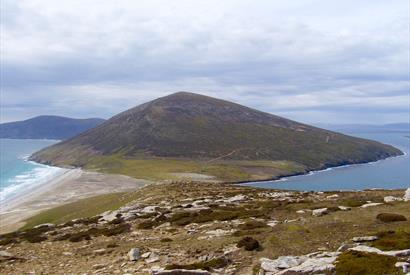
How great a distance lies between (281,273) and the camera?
18.9 m

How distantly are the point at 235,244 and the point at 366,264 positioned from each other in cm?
934

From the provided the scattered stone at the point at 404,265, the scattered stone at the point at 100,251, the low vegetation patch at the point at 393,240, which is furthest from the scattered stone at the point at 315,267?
the scattered stone at the point at 100,251

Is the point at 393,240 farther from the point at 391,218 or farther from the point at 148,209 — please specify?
the point at 148,209

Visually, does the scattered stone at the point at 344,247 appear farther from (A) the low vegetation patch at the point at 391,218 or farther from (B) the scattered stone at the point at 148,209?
(B) the scattered stone at the point at 148,209

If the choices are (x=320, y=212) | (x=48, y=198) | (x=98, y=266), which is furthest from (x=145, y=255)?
(x=48, y=198)

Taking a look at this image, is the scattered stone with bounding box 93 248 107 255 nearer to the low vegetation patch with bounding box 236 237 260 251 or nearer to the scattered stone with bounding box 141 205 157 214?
the low vegetation patch with bounding box 236 237 260 251

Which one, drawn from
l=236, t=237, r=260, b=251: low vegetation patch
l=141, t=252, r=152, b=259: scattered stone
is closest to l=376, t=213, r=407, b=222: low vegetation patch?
l=236, t=237, r=260, b=251: low vegetation patch

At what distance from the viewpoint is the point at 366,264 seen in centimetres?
1838

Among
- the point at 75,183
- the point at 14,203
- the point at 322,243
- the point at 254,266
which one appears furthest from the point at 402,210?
the point at 75,183

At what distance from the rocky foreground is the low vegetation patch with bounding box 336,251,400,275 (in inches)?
1.4

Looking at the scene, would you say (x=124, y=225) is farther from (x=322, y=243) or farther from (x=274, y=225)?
(x=322, y=243)

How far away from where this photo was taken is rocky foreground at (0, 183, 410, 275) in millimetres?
20422

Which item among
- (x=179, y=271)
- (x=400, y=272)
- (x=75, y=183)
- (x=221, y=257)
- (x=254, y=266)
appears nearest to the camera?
(x=400, y=272)

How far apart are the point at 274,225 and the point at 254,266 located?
9784 mm
